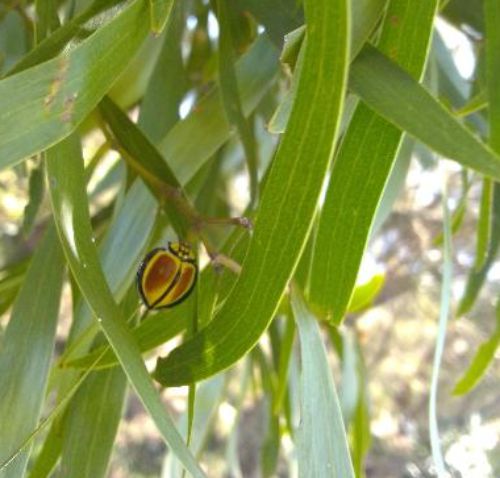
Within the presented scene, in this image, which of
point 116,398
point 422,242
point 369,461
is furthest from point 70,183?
point 369,461

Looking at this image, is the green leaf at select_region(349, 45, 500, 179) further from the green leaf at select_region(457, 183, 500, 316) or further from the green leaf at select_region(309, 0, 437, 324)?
the green leaf at select_region(457, 183, 500, 316)

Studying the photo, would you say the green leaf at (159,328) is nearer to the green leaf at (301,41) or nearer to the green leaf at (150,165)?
the green leaf at (150,165)

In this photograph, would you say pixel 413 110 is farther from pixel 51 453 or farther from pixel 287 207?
pixel 51 453

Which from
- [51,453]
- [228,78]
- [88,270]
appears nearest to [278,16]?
[228,78]

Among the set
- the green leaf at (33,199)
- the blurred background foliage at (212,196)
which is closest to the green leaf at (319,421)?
the blurred background foliage at (212,196)

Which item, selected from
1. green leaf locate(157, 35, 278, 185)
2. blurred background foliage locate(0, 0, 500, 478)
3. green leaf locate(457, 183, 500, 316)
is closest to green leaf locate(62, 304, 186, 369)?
blurred background foliage locate(0, 0, 500, 478)
